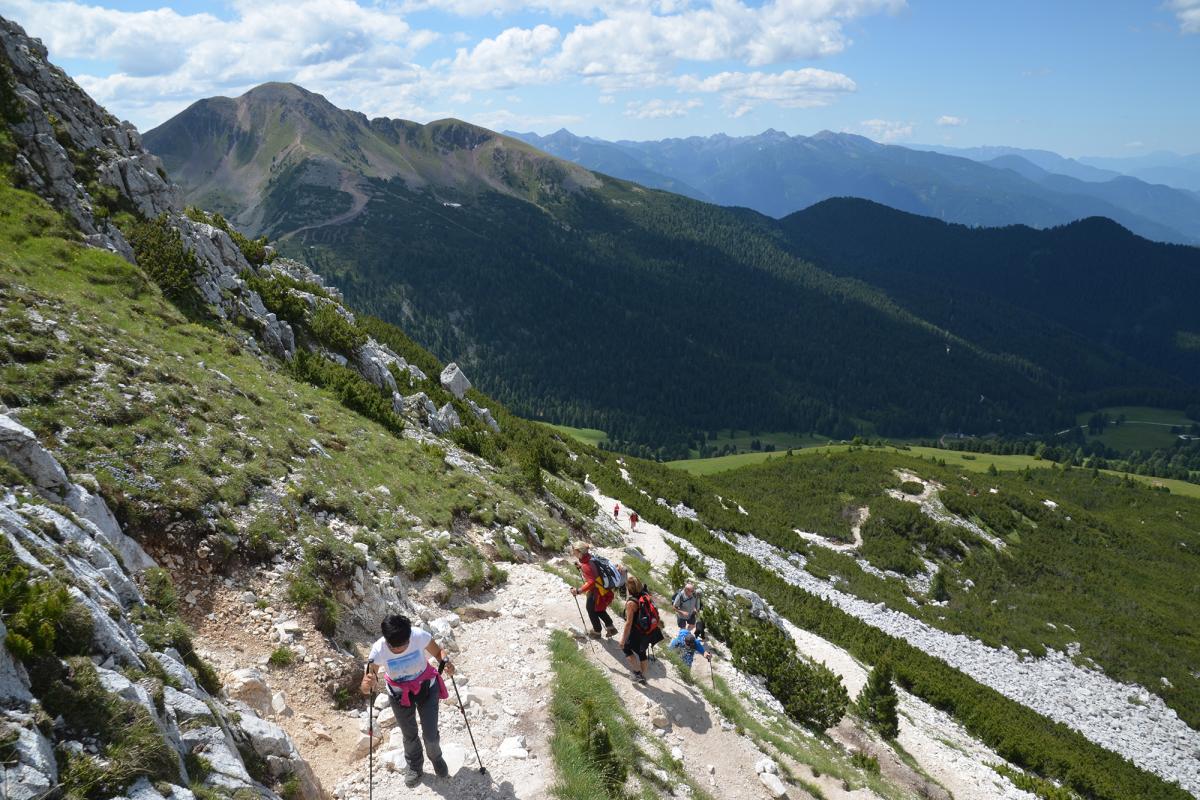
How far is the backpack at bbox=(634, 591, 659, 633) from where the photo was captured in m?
13.2

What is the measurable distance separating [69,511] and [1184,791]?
156ft

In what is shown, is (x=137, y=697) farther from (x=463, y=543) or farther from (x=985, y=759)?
(x=985, y=759)

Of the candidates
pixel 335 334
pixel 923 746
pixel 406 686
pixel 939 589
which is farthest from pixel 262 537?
pixel 939 589

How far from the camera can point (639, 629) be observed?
13375mm

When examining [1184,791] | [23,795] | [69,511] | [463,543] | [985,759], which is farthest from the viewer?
[1184,791]

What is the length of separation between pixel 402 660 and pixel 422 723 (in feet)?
3.29

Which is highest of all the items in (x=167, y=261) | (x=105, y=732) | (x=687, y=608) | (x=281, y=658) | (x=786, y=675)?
(x=167, y=261)

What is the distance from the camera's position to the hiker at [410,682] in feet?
27.5

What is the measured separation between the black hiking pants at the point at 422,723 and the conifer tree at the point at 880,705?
627 inches

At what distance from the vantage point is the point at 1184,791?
3083 centimetres

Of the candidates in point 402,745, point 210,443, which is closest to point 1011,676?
point 402,745

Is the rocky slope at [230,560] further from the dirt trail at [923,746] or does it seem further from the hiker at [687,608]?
the hiker at [687,608]

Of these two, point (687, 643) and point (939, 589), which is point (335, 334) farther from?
point (939, 589)

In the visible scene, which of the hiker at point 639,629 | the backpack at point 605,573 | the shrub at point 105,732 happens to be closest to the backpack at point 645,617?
the hiker at point 639,629
